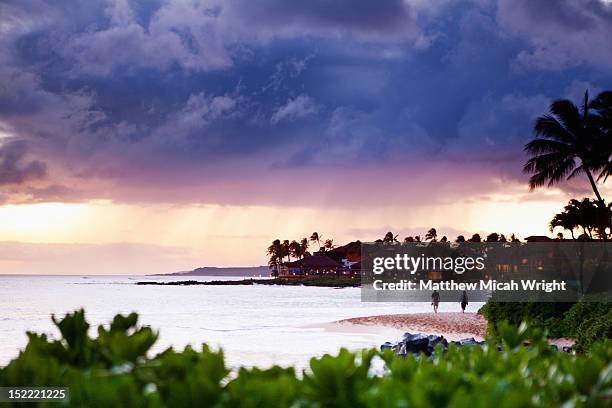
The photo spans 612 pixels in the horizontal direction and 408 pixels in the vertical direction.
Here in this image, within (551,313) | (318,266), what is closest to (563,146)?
(551,313)

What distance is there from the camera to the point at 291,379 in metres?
2.21

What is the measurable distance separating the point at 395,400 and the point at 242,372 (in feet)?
2.16

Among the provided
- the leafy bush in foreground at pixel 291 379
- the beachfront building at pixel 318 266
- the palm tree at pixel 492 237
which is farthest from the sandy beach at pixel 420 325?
the beachfront building at pixel 318 266

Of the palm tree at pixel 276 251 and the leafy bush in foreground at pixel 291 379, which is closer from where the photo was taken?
the leafy bush in foreground at pixel 291 379

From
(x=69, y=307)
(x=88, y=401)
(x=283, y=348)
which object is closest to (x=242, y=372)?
(x=88, y=401)

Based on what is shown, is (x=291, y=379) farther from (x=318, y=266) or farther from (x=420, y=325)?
(x=318, y=266)

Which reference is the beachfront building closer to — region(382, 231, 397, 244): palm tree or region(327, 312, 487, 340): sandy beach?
region(382, 231, 397, 244): palm tree

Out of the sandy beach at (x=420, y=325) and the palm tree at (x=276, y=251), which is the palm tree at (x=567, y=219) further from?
the palm tree at (x=276, y=251)

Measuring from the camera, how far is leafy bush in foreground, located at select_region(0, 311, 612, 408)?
5.90 ft

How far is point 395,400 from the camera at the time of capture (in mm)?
1740

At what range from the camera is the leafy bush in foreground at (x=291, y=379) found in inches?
70.8

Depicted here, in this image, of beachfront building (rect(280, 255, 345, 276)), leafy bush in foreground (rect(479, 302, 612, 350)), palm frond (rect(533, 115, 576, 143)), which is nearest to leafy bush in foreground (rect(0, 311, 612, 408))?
leafy bush in foreground (rect(479, 302, 612, 350))

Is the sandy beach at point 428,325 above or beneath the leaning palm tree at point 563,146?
beneath

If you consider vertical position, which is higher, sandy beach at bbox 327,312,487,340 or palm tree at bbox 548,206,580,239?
palm tree at bbox 548,206,580,239
